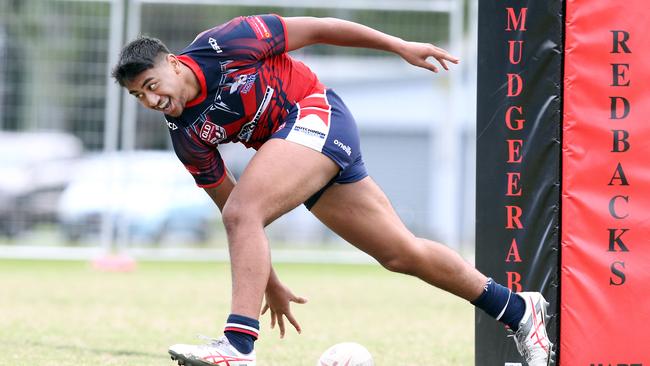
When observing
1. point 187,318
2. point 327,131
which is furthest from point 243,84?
point 187,318

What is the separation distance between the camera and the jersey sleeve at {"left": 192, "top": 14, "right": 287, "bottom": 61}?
5.07 metres

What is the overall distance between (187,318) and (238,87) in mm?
4092

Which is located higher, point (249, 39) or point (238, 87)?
point (249, 39)

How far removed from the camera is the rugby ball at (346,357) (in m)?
5.46

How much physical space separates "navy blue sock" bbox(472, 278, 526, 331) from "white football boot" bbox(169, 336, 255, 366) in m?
1.24

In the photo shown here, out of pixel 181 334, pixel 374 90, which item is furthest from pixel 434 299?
pixel 374 90

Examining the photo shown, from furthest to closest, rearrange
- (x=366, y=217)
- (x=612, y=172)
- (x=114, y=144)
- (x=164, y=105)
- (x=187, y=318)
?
(x=114, y=144) < (x=187, y=318) < (x=612, y=172) < (x=366, y=217) < (x=164, y=105)

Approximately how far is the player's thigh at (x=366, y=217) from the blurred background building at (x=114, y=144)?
10.2 metres

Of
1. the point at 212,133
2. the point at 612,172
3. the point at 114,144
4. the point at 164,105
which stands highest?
the point at 114,144

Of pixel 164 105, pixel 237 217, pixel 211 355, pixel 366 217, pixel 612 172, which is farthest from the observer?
pixel 612 172

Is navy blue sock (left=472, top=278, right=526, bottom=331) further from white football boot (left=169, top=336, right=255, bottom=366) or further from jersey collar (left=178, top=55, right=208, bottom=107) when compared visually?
jersey collar (left=178, top=55, right=208, bottom=107)

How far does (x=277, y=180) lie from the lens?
492 centimetres

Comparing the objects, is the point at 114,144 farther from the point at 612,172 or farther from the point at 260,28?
the point at 612,172

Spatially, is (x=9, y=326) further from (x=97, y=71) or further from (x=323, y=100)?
(x=97, y=71)
